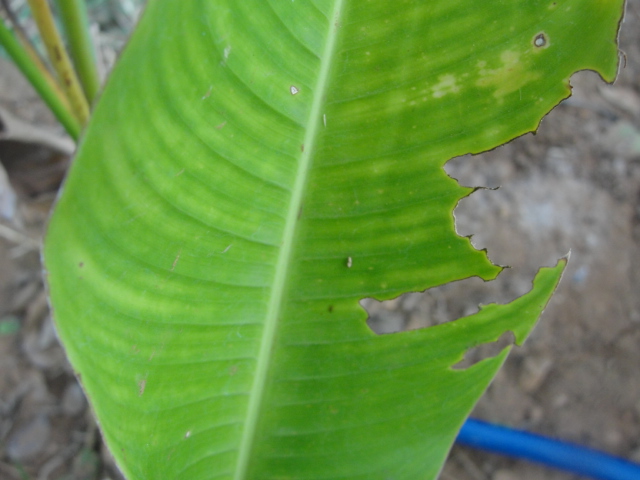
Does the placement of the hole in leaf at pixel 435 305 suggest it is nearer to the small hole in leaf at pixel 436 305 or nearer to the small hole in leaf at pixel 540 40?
the small hole in leaf at pixel 436 305

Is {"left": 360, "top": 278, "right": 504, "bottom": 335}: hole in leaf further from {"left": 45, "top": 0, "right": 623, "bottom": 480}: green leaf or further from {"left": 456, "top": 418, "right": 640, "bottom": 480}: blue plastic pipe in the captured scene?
{"left": 45, "top": 0, "right": 623, "bottom": 480}: green leaf

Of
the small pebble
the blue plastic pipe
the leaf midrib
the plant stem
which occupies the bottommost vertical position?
the blue plastic pipe

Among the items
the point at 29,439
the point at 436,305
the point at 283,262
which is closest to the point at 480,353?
the point at 436,305

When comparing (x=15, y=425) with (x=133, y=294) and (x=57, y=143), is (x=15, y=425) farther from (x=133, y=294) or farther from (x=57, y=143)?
(x=133, y=294)

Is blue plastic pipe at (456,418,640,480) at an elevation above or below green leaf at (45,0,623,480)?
below

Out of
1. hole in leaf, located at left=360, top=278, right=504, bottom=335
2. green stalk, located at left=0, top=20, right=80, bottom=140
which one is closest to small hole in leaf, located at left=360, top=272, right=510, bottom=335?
hole in leaf, located at left=360, top=278, right=504, bottom=335

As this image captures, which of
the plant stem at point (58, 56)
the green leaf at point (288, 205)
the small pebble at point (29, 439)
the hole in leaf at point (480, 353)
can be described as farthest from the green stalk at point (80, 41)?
the hole in leaf at point (480, 353)

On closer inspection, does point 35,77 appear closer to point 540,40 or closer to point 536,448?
point 540,40
